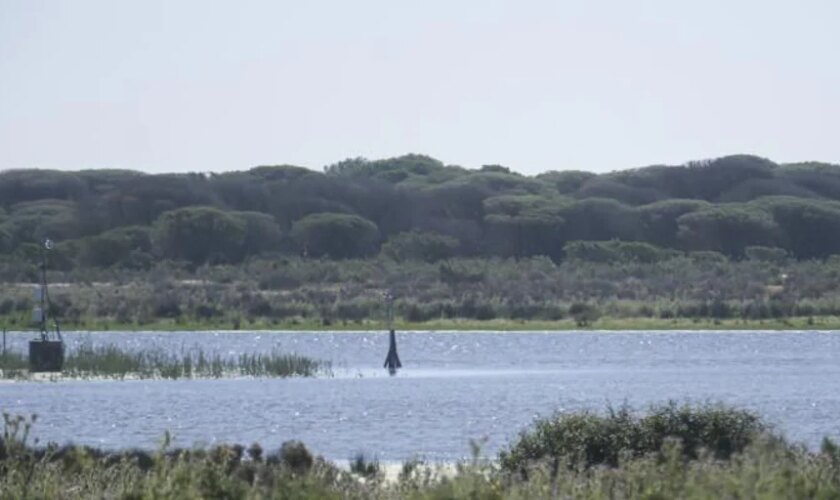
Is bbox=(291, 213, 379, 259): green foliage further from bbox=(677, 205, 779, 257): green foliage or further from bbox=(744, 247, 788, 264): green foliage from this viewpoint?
bbox=(744, 247, 788, 264): green foliage

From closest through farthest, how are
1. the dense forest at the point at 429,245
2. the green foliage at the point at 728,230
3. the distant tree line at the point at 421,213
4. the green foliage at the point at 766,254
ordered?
1. the dense forest at the point at 429,245
2. the green foliage at the point at 766,254
3. the distant tree line at the point at 421,213
4. the green foliage at the point at 728,230

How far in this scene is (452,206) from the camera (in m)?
A: 138

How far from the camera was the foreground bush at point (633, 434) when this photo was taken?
79.0ft

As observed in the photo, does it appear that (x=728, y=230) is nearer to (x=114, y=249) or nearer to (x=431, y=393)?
(x=114, y=249)

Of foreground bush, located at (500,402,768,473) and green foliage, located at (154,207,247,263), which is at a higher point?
green foliage, located at (154,207,247,263)

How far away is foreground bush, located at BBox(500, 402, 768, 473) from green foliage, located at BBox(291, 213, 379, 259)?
9803 cm

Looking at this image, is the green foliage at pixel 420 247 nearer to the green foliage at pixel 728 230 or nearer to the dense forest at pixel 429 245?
the dense forest at pixel 429 245

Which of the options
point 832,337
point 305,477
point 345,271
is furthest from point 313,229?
point 305,477

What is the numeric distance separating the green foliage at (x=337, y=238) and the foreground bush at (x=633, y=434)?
98035 millimetres

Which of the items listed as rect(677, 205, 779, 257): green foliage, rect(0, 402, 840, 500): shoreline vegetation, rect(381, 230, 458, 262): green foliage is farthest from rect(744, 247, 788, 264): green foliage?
rect(0, 402, 840, 500): shoreline vegetation

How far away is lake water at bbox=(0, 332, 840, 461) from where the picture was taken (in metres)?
37.1

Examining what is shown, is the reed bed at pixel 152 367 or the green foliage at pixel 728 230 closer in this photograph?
the reed bed at pixel 152 367

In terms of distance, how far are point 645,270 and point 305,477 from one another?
85408 mm

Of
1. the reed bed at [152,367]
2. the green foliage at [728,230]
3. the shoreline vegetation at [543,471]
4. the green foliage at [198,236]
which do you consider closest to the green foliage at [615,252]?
the green foliage at [728,230]
